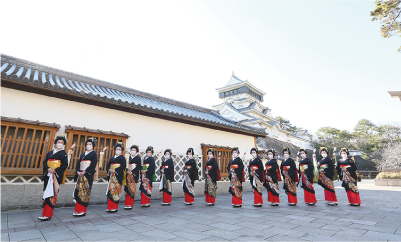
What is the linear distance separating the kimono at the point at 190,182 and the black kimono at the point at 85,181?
291cm

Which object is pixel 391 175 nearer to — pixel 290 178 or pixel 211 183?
pixel 290 178

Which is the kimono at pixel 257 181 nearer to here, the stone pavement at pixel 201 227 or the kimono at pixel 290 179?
the kimono at pixel 290 179

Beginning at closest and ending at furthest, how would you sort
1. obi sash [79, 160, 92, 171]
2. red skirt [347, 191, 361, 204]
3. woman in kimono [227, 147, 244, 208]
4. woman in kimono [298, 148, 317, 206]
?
1. obi sash [79, 160, 92, 171]
2. red skirt [347, 191, 361, 204]
3. woman in kimono [227, 147, 244, 208]
4. woman in kimono [298, 148, 317, 206]

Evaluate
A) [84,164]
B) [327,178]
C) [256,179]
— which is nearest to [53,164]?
[84,164]

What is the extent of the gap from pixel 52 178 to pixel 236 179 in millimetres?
A: 4842

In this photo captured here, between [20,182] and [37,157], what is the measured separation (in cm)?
73

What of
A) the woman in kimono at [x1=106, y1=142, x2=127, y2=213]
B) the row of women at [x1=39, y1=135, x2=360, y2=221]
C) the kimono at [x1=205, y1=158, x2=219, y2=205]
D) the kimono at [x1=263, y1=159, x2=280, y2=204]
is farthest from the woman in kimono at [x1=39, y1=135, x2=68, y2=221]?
the kimono at [x1=263, y1=159, x2=280, y2=204]

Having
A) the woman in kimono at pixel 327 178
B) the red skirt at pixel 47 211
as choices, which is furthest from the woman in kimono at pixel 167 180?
the woman in kimono at pixel 327 178

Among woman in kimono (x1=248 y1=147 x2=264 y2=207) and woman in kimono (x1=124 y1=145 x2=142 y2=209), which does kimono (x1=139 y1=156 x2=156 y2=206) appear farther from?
woman in kimono (x1=248 y1=147 x2=264 y2=207)

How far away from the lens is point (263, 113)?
4122cm

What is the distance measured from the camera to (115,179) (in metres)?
5.38

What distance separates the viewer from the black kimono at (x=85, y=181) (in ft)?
15.6

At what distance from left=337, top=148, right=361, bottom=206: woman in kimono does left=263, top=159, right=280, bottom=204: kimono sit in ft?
6.56

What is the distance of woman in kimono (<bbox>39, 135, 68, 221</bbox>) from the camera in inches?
169
